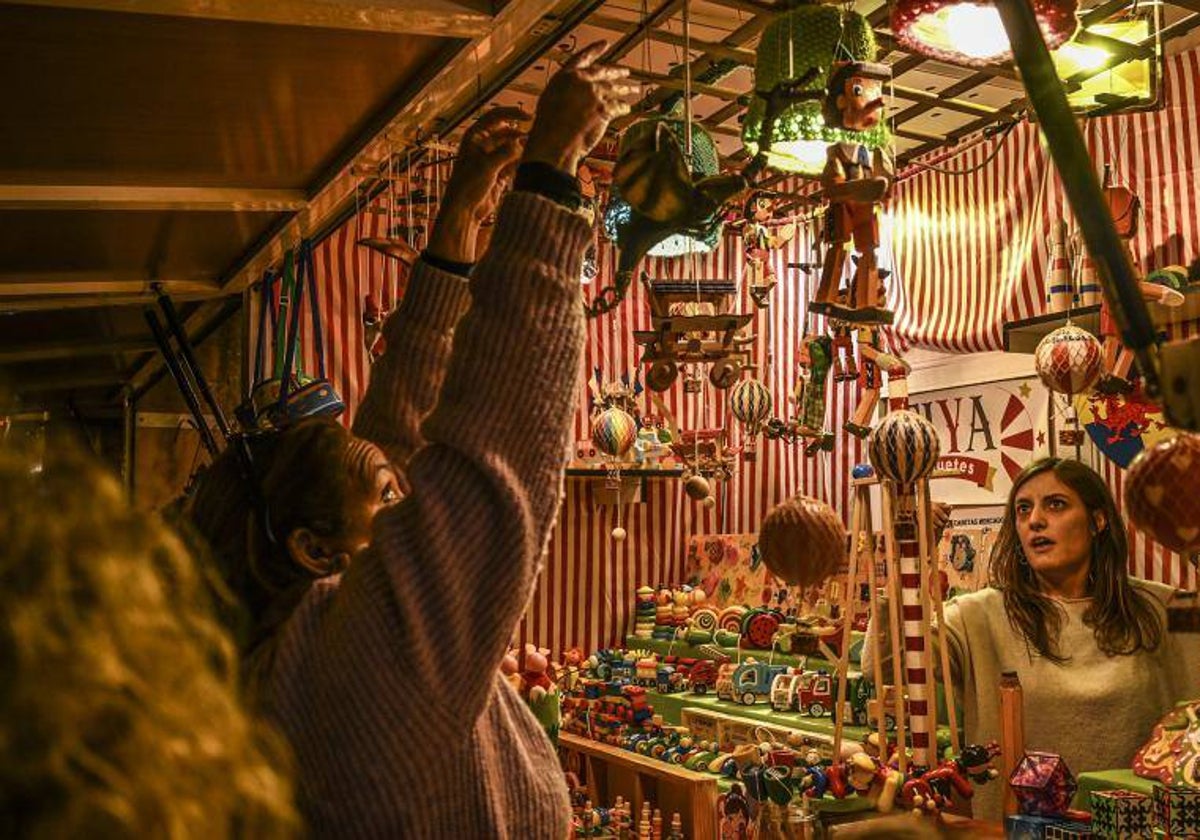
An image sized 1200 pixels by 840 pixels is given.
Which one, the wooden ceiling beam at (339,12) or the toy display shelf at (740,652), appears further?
the toy display shelf at (740,652)

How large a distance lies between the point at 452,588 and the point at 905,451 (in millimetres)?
1647

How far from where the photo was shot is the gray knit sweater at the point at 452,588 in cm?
76

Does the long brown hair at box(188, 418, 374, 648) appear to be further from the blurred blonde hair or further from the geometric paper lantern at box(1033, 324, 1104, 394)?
the geometric paper lantern at box(1033, 324, 1104, 394)

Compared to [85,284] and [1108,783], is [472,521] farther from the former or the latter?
[85,284]

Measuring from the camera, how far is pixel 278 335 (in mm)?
2418

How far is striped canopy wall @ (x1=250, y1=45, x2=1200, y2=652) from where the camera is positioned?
13.7 feet

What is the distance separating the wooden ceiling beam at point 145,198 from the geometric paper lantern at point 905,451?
1279 millimetres

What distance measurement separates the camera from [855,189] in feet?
4.91

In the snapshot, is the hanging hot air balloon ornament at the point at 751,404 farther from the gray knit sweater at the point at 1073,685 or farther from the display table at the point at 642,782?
the gray knit sweater at the point at 1073,685

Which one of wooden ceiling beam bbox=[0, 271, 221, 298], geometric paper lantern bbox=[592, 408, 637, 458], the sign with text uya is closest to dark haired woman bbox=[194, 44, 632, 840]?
wooden ceiling beam bbox=[0, 271, 221, 298]

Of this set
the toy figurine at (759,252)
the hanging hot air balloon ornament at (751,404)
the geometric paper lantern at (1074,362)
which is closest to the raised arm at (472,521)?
the toy figurine at (759,252)

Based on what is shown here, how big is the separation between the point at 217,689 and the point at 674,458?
5.69 meters

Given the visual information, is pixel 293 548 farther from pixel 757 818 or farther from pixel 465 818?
pixel 757 818

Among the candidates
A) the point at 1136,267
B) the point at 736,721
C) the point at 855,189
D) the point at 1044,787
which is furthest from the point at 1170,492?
the point at 736,721
